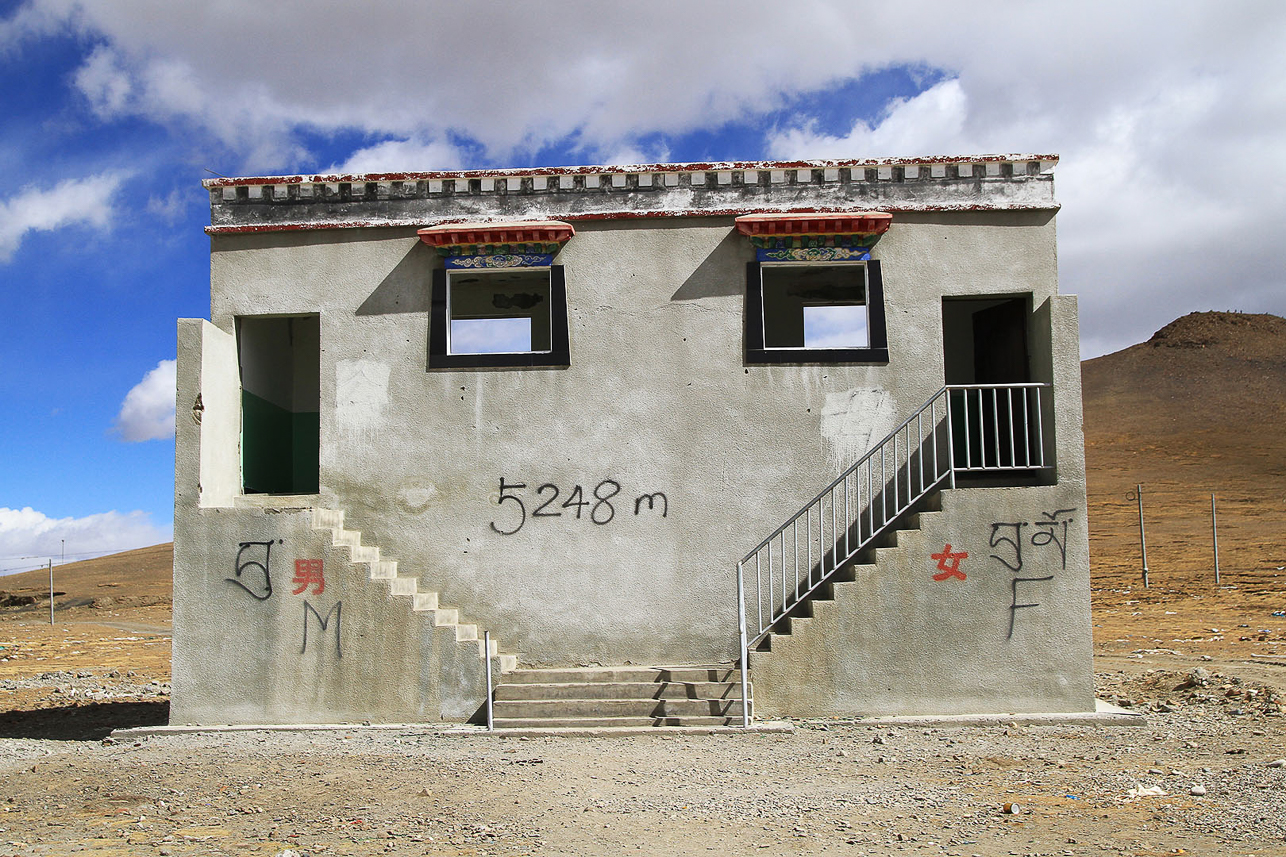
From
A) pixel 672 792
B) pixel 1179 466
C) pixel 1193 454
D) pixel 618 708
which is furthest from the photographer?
pixel 1193 454

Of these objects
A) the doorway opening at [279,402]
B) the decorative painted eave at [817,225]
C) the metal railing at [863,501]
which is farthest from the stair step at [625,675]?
the decorative painted eave at [817,225]

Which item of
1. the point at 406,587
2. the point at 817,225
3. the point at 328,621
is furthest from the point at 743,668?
the point at 817,225

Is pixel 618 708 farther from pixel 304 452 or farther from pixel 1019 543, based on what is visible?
pixel 304 452

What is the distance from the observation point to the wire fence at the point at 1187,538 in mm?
24281

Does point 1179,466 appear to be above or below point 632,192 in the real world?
below

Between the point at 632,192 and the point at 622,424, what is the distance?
246 cm

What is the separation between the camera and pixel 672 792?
7.02 m

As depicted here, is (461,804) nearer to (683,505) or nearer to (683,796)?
(683,796)

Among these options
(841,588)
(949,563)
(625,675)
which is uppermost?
(949,563)

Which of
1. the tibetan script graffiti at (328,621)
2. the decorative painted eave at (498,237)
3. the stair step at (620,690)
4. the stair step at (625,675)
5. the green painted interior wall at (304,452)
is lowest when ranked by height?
the stair step at (620,690)

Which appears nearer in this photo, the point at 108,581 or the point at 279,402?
the point at 279,402

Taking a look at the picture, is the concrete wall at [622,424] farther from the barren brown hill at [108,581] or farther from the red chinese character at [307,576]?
the barren brown hill at [108,581]

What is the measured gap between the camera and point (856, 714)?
948 cm

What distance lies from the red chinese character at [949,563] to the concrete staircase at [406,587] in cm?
427
